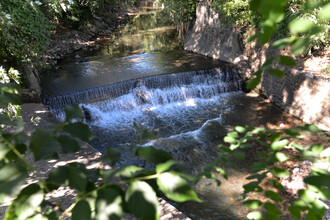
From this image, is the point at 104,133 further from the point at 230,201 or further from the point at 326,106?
the point at 326,106

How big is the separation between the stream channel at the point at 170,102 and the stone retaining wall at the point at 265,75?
1.61 feet

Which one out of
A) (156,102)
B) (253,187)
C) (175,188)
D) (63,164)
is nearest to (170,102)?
(156,102)

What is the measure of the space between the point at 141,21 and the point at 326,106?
A: 66.2 feet

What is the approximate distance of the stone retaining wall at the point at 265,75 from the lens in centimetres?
680

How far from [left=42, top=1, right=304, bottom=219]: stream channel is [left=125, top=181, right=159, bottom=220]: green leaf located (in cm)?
447

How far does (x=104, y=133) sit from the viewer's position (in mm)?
7793

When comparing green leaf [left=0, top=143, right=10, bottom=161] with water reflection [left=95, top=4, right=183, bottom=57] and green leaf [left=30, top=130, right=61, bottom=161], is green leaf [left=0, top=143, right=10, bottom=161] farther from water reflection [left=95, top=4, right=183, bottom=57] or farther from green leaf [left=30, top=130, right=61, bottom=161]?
water reflection [left=95, top=4, right=183, bottom=57]

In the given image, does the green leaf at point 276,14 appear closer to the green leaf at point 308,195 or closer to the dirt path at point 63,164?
the green leaf at point 308,195

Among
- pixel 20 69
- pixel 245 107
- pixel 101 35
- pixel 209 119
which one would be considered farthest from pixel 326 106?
pixel 101 35

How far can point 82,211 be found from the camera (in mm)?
542

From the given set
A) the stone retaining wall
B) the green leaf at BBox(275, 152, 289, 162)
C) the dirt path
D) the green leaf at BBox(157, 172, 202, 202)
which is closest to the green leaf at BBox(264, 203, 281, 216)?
the green leaf at BBox(275, 152, 289, 162)

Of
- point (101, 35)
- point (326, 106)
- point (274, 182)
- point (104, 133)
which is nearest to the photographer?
point (274, 182)

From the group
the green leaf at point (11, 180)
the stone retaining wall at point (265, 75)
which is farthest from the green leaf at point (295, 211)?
the stone retaining wall at point (265, 75)

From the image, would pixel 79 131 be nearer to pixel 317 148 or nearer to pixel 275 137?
pixel 275 137
